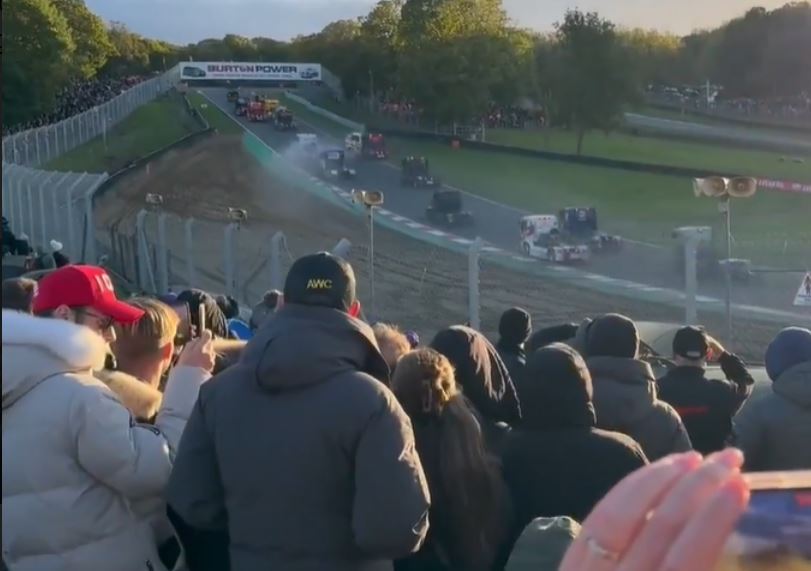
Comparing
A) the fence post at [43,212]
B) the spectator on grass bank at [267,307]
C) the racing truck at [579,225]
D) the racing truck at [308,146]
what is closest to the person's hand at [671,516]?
the spectator on grass bank at [267,307]

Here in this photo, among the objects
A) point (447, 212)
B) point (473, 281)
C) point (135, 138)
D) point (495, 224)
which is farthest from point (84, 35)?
point (473, 281)

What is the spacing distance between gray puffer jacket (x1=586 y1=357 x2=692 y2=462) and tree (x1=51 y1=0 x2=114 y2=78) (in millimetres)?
48691

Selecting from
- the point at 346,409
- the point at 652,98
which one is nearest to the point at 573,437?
the point at 346,409

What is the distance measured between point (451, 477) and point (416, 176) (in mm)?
46897

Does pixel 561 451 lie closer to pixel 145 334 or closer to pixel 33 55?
pixel 145 334

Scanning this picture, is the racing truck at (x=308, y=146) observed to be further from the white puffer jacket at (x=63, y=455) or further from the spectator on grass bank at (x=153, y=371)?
the white puffer jacket at (x=63, y=455)

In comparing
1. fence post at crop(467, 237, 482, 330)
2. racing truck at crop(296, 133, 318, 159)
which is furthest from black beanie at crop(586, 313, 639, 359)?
racing truck at crop(296, 133, 318, 159)

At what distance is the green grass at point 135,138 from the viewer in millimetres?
40281

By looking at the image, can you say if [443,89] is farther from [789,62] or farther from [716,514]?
[716,514]

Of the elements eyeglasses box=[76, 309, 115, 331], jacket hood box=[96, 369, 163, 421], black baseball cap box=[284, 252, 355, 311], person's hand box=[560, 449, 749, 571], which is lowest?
jacket hood box=[96, 369, 163, 421]

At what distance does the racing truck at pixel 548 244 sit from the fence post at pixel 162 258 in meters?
14.1

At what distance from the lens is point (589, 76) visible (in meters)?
67.8

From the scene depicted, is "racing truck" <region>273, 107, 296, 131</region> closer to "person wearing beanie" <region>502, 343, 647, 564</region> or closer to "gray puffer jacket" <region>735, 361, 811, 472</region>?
"gray puffer jacket" <region>735, 361, 811, 472</region>

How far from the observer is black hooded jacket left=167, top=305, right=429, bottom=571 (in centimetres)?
310
